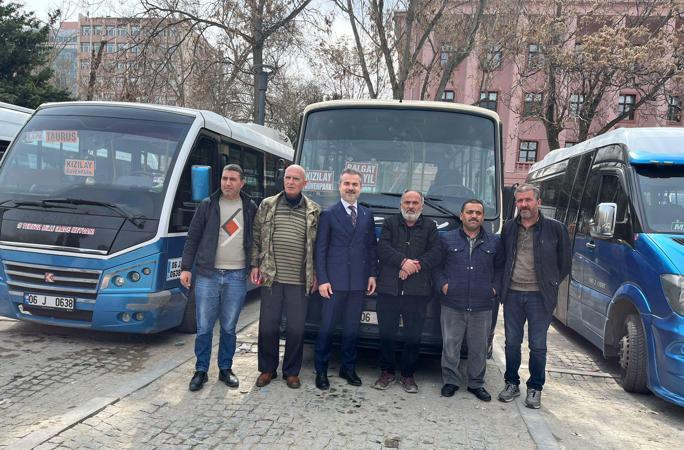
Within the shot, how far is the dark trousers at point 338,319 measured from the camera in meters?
4.83

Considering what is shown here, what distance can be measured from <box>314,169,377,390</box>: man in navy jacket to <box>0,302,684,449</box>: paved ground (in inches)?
27.0

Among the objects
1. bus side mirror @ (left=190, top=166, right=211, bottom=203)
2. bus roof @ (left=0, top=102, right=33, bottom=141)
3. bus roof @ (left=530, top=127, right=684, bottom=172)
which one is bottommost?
bus side mirror @ (left=190, top=166, right=211, bottom=203)

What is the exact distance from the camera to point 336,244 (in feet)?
15.5

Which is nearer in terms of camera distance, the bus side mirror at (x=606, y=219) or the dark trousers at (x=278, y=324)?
the dark trousers at (x=278, y=324)

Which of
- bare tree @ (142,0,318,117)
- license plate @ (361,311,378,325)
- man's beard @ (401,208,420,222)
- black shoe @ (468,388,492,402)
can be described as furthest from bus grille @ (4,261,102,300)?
bare tree @ (142,0,318,117)

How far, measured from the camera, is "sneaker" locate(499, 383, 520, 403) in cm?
486

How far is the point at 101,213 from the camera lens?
569 centimetres

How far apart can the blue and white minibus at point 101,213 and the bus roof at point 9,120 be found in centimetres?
397

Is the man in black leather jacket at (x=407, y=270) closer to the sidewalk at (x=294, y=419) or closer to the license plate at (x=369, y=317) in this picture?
the license plate at (x=369, y=317)

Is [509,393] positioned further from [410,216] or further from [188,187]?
[188,187]

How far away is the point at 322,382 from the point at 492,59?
18266mm

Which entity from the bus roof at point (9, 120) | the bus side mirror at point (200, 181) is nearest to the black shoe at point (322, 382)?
the bus side mirror at point (200, 181)

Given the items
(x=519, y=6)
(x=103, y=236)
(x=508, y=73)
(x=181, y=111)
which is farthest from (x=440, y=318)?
(x=508, y=73)

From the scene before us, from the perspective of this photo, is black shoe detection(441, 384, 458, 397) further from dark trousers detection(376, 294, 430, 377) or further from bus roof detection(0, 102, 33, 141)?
bus roof detection(0, 102, 33, 141)
